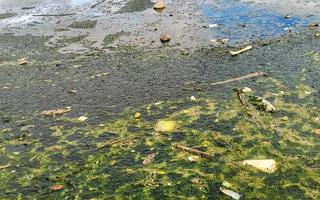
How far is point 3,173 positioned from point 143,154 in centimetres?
175

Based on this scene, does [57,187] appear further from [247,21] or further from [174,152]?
[247,21]

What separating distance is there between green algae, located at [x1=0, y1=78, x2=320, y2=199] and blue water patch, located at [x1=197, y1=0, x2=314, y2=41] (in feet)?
8.60

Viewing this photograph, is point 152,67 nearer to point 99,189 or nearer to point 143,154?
point 143,154

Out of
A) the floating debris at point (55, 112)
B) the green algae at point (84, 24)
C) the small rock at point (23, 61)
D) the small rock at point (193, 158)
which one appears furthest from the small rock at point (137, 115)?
the green algae at point (84, 24)

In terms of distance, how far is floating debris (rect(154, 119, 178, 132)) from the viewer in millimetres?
5270

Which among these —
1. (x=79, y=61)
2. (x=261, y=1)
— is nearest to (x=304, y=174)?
(x=79, y=61)

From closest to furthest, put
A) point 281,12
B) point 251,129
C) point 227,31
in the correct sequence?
point 251,129
point 227,31
point 281,12

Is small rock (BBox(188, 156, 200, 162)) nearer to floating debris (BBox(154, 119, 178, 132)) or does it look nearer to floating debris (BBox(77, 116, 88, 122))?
floating debris (BBox(154, 119, 178, 132))

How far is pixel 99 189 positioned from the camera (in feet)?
14.0

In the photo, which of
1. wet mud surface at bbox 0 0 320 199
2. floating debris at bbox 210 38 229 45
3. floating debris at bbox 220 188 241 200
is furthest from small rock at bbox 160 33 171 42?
floating debris at bbox 220 188 241 200

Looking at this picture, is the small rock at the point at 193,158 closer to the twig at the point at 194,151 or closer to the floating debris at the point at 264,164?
the twig at the point at 194,151

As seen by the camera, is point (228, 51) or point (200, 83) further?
point (228, 51)

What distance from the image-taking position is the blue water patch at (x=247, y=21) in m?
8.34

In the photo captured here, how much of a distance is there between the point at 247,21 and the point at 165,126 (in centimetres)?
482
